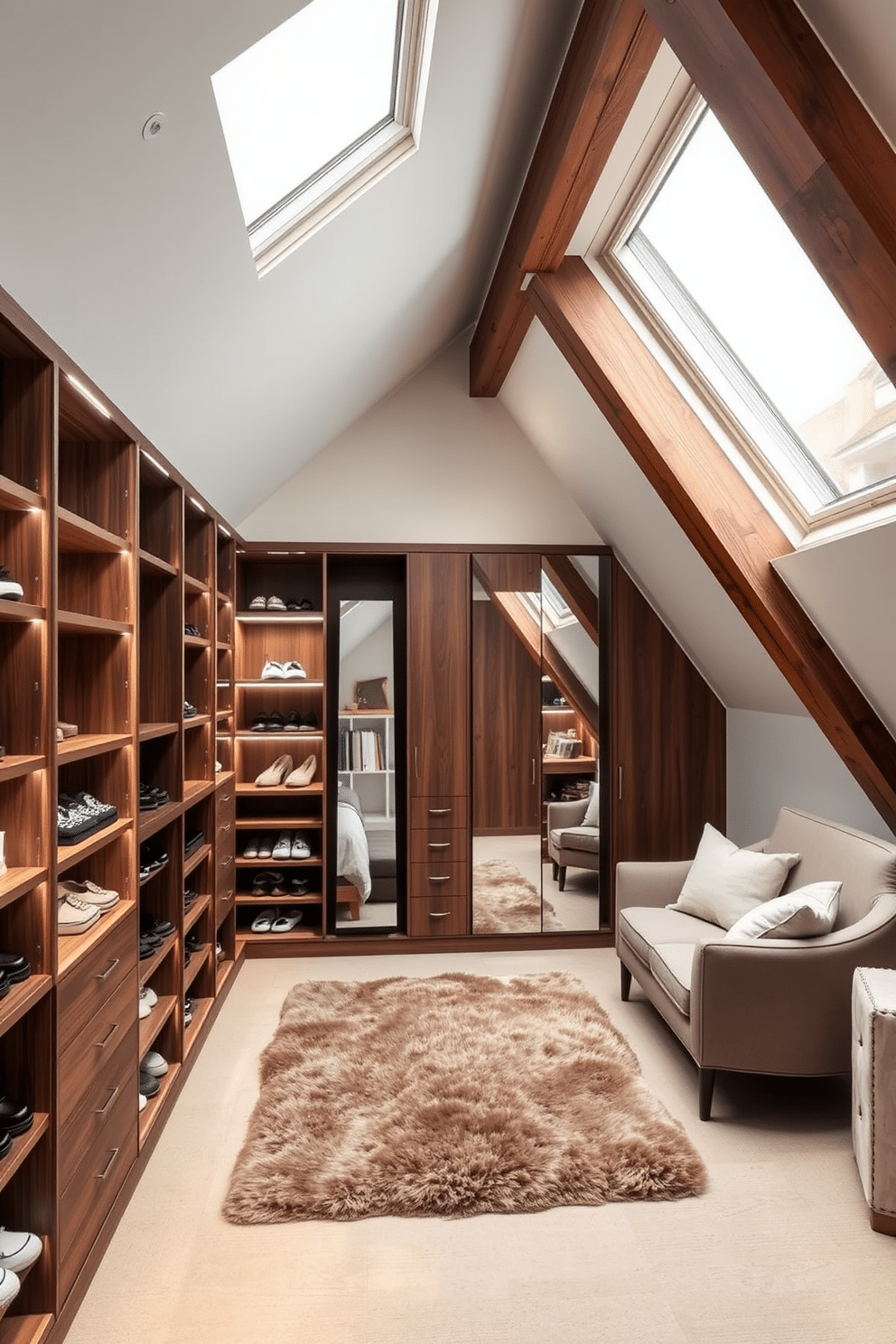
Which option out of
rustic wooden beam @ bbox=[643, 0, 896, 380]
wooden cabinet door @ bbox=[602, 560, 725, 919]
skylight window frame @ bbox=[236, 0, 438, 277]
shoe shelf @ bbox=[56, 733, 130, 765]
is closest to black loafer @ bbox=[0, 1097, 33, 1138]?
shoe shelf @ bbox=[56, 733, 130, 765]

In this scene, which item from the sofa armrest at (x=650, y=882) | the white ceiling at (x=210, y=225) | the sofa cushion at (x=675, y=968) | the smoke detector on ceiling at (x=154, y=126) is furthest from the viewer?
the sofa armrest at (x=650, y=882)

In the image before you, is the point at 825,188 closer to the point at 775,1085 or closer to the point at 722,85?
the point at 722,85

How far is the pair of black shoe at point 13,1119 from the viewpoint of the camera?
1702 mm

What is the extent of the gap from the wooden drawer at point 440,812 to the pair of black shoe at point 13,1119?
111 inches

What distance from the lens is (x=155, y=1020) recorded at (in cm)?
279

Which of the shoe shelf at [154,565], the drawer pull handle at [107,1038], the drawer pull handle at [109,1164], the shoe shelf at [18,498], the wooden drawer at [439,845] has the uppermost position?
the shoe shelf at [154,565]

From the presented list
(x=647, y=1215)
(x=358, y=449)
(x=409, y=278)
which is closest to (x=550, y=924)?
(x=647, y=1215)

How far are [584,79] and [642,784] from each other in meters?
3.27

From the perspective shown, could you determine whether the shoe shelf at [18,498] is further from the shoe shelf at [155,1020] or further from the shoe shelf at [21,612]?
the shoe shelf at [155,1020]

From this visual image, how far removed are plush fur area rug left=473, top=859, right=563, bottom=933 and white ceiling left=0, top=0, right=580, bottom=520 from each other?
228 centimetres

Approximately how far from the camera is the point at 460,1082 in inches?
114

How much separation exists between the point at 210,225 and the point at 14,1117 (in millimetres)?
1955

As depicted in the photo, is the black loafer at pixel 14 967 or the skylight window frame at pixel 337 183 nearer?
the black loafer at pixel 14 967

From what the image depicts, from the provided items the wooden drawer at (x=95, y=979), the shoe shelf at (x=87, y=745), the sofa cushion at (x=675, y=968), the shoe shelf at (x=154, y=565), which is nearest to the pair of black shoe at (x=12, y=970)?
the wooden drawer at (x=95, y=979)
